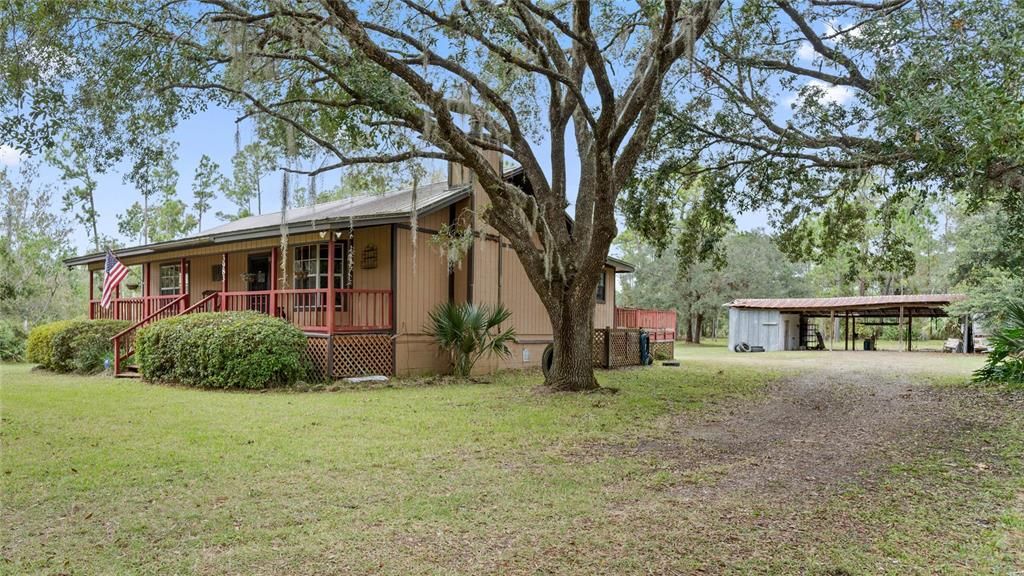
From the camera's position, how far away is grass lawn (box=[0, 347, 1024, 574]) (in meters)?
3.32

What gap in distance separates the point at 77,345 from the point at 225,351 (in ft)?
20.8

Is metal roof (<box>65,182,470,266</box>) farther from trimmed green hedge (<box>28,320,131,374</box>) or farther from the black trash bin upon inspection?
the black trash bin

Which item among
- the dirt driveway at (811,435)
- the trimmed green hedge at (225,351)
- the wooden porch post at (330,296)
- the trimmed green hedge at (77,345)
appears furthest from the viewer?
the trimmed green hedge at (77,345)

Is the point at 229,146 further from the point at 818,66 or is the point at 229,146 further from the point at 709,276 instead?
the point at 709,276

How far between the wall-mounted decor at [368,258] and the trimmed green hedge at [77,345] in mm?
6326

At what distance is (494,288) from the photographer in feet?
46.3

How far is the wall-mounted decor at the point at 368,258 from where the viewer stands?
13.1 meters

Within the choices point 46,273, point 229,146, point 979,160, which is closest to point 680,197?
point 979,160

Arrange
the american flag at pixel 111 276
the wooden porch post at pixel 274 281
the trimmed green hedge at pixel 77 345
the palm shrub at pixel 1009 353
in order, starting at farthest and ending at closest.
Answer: the american flag at pixel 111 276, the trimmed green hedge at pixel 77 345, the wooden porch post at pixel 274 281, the palm shrub at pixel 1009 353

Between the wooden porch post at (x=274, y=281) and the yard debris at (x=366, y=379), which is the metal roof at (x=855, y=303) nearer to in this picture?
the yard debris at (x=366, y=379)

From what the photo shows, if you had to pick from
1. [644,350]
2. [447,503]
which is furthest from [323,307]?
[447,503]

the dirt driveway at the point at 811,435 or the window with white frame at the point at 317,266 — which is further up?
the window with white frame at the point at 317,266

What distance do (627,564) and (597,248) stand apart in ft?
22.5

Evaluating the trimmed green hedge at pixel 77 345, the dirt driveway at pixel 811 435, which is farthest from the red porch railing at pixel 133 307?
the dirt driveway at pixel 811 435
